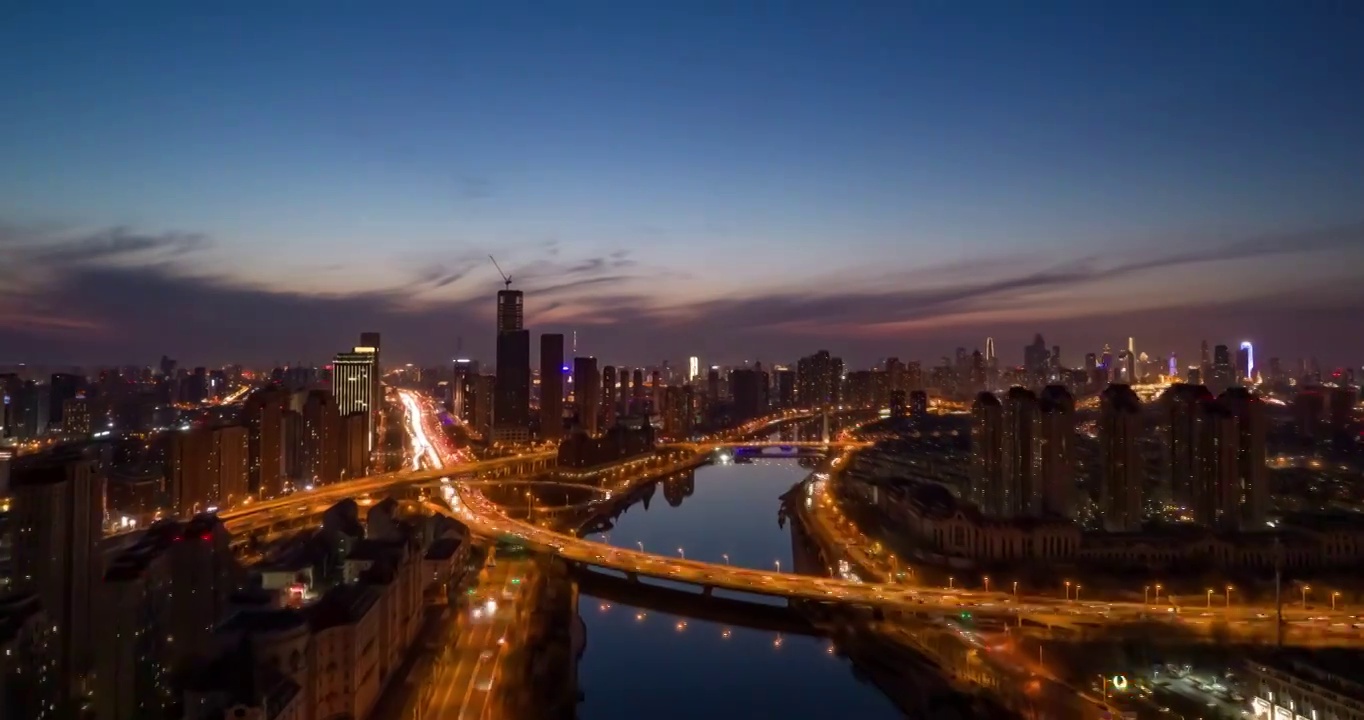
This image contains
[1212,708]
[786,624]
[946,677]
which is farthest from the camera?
[786,624]

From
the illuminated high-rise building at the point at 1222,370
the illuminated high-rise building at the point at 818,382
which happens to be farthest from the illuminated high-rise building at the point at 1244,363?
the illuminated high-rise building at the point at 818,382

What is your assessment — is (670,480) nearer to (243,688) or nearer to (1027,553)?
(1027,553)

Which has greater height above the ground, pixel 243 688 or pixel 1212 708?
pixel 243 688

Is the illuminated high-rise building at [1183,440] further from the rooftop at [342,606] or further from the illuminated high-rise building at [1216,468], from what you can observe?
the rooftop at [342,606]

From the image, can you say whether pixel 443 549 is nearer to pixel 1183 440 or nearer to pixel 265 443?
pixel 265 443

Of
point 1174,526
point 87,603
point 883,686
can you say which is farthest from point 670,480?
point 87,603

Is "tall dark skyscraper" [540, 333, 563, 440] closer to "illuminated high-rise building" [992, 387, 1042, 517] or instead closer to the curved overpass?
the curved overpass

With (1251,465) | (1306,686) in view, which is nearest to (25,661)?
(1306,686)
